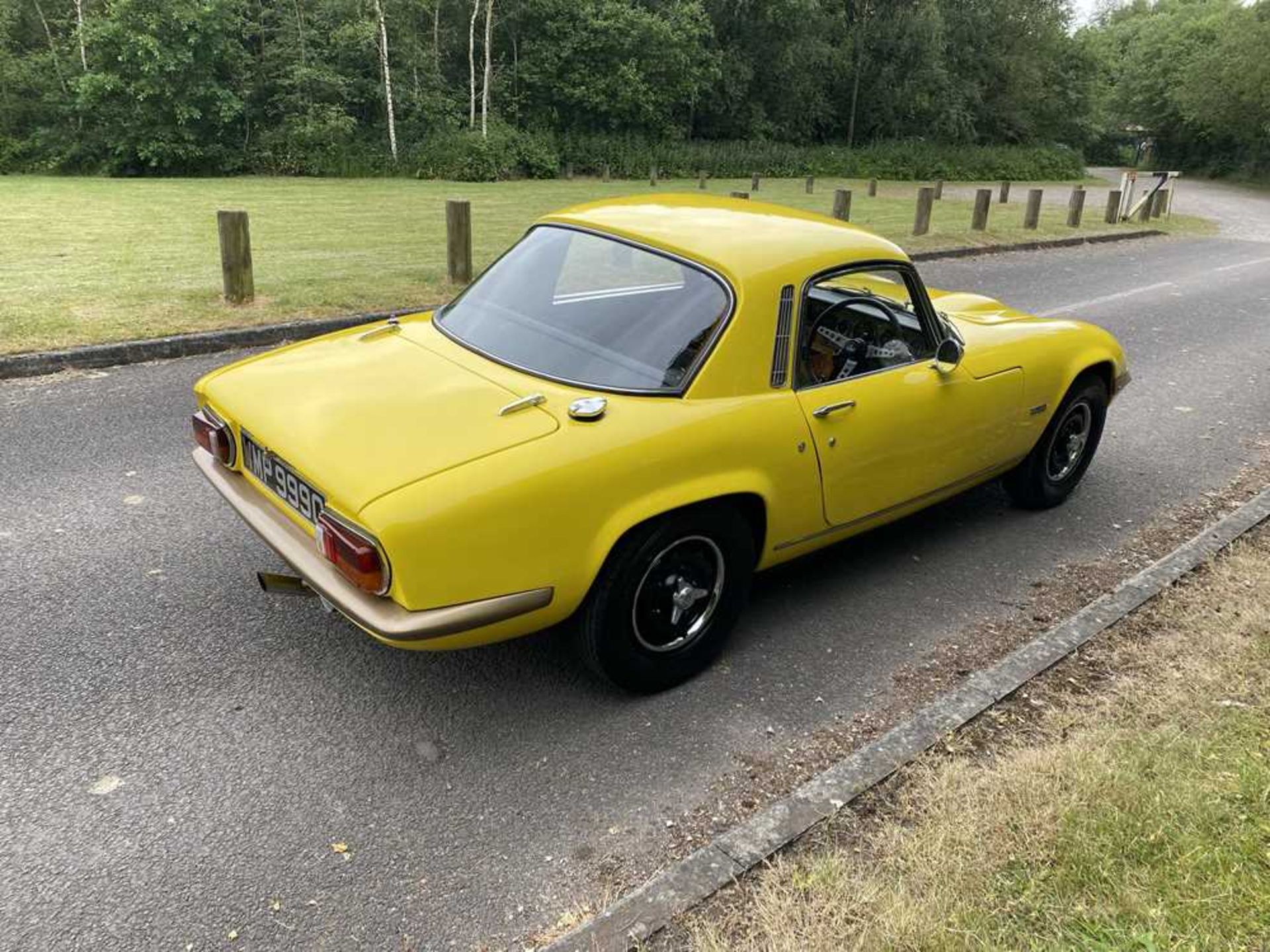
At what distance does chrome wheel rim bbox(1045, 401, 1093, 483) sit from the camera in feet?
15.7

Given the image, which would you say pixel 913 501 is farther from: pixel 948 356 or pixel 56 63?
pixel 56 63

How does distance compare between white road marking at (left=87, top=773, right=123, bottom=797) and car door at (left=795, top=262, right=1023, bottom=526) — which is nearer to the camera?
white road marking at (left=87, top=773, right=123, bottom=797)

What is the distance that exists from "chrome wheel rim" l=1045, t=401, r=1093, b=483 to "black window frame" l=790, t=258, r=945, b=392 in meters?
1.30

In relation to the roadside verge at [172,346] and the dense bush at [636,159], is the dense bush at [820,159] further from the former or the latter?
the roadside verge at [172,346]

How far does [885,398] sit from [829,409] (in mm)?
351

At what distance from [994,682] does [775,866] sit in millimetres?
1277

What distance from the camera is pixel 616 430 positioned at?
2.79 metres

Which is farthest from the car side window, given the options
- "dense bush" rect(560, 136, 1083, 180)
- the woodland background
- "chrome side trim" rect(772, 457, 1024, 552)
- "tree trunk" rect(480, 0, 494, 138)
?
"dense bush" rect(560, 136, 1083, 180)

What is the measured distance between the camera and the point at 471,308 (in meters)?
3.61

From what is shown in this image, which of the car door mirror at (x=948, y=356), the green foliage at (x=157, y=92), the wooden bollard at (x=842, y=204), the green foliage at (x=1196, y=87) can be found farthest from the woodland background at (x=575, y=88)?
the car door mirror at (x=948, y=356)

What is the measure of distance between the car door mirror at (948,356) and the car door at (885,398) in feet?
0.08

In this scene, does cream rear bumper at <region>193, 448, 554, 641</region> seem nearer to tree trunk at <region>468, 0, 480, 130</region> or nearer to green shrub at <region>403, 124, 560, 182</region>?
green shrub at <region>403, 124, 560, 182</region>

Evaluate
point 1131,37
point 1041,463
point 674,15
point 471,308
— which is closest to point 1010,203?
point 674,15

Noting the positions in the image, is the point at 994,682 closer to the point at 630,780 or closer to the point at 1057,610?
the point at 1057,610
